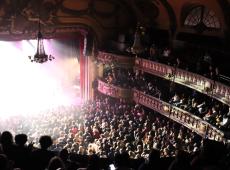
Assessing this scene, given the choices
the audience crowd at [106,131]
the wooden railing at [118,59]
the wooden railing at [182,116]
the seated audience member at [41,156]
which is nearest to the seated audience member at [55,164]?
the seated audience member at [41,156]

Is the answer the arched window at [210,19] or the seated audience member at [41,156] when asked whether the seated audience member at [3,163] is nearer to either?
the seated audience member at [41,156]

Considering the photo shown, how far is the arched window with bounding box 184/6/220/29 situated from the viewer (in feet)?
59.4

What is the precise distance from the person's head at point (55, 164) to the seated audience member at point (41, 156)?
42 centimetres

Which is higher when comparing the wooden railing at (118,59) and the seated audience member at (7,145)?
the wooden railing at (118,59)

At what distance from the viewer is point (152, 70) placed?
20812 mm

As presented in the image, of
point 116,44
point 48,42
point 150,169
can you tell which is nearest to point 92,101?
point 116,44

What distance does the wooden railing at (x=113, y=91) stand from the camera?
73.5 feet

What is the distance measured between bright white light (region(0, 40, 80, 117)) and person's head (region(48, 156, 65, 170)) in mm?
18770

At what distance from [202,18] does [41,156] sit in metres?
15.0

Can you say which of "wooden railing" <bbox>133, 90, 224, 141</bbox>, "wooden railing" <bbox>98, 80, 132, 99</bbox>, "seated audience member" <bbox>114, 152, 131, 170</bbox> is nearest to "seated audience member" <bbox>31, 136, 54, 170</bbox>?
"seated audience member" <bbox>114, 152, 131, 170</bbox>

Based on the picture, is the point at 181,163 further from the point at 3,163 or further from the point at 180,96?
the point at 180,96

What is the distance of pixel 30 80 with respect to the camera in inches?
1075

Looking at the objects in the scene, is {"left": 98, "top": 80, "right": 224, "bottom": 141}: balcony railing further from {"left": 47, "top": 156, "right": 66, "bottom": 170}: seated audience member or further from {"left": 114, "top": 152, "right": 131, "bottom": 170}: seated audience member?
{"left": 47, "top": 156, "right": 66, "bottom": 170}: seated audience member

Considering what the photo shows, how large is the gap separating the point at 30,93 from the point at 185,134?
539 inches
